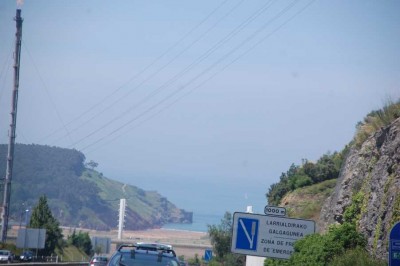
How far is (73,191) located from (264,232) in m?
129

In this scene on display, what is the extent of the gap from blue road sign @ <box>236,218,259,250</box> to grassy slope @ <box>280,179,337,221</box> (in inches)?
728

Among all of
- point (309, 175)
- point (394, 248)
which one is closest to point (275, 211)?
point (394, 248)

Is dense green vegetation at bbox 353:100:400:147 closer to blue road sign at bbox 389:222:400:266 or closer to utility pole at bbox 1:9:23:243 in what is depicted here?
blue road sign at bbox 389:222:400:266

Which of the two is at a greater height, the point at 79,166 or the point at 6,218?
the point at 79,166

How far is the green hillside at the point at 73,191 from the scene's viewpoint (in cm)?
13700

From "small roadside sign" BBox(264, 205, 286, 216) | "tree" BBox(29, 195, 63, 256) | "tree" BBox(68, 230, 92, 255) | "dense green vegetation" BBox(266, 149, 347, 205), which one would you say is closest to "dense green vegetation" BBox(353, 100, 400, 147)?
"small roadside sign" BBox(264, 205, 286, 216)

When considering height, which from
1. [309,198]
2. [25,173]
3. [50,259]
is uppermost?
[25,173]

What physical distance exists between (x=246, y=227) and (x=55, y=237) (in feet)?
187

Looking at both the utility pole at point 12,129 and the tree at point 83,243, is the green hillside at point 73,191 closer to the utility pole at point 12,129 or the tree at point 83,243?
the tree at point 83,243

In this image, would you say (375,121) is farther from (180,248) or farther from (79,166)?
(79,166)

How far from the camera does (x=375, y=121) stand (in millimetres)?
29203

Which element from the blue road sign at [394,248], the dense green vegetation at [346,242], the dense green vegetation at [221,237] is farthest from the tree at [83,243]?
the blue road sign at [394,248]

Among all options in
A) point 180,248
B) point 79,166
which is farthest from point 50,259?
point 79,166

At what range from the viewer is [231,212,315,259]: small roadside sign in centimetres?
Result: 2288
